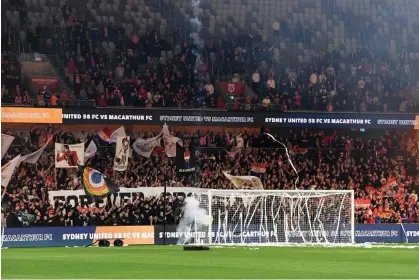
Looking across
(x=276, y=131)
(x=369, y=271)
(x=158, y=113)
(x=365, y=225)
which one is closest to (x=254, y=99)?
(x=276, y=131)

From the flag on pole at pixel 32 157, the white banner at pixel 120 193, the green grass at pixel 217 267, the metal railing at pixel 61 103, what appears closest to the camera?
the green grass at pixel 217 267

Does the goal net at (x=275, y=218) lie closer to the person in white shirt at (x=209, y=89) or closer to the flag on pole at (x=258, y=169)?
the flag on pole at (x=258, y=169)

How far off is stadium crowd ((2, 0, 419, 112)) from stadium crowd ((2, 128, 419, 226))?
4.58 feet

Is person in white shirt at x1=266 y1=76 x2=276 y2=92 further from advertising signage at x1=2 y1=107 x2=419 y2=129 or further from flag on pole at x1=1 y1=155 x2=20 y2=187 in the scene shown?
flag on pole at x1=1 y1=155 x2=20 y2=187

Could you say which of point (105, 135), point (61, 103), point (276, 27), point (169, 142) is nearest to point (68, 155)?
point (61, 103)

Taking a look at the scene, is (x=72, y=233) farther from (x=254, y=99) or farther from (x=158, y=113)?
(x=254, y=99)

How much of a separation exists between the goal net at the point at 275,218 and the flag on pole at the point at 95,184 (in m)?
3.04

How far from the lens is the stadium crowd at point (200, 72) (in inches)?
1336

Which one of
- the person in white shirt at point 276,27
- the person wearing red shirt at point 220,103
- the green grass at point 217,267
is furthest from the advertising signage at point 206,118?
the green grass at point 217,267

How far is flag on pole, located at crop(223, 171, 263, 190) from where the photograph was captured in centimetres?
3256

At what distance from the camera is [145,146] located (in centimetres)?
3281

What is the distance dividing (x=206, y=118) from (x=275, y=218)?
656 centimetres

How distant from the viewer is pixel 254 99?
35469 millimetres

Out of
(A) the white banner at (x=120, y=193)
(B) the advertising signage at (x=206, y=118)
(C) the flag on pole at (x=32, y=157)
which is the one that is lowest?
(A) the white banner at (x=120, y=193)
